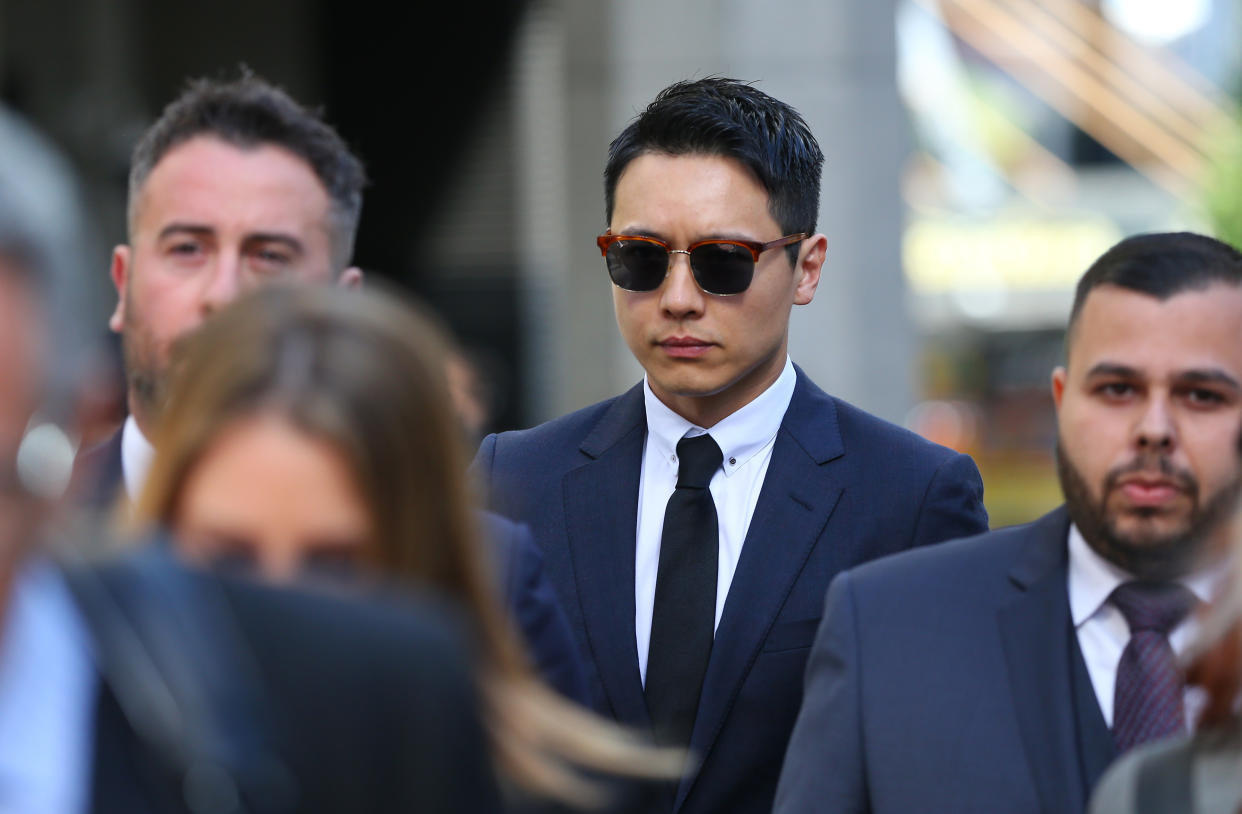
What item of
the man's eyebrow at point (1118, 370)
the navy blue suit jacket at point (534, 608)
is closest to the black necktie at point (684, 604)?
the navy blue suit jacket at point (534, 608)

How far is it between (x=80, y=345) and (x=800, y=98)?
26.7 ft

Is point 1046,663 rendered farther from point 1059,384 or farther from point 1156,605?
point 1059,384

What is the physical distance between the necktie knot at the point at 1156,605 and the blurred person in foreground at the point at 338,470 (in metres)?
1.40

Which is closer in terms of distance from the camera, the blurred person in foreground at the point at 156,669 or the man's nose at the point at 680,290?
the blurred person in foreground at the point at 156,669

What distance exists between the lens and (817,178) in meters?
3.79

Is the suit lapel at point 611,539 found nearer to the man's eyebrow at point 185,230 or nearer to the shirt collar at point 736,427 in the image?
the shirt collar at point 736,427

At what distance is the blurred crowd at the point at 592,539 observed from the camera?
1.35 meters

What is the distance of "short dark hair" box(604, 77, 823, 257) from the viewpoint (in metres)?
3.64

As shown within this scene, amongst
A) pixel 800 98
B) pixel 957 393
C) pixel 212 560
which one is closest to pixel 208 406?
pixel 212 560

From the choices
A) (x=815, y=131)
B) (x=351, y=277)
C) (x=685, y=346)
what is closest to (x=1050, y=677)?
(x=685, y=346)

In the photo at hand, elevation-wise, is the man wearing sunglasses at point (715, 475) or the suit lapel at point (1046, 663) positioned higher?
the man wearing sunglasses at point (715, 475)

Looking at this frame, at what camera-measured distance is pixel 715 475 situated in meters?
3.60

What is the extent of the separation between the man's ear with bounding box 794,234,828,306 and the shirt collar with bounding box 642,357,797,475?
0.73 ft

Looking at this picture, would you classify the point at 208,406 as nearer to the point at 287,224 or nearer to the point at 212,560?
the point at 212,560
